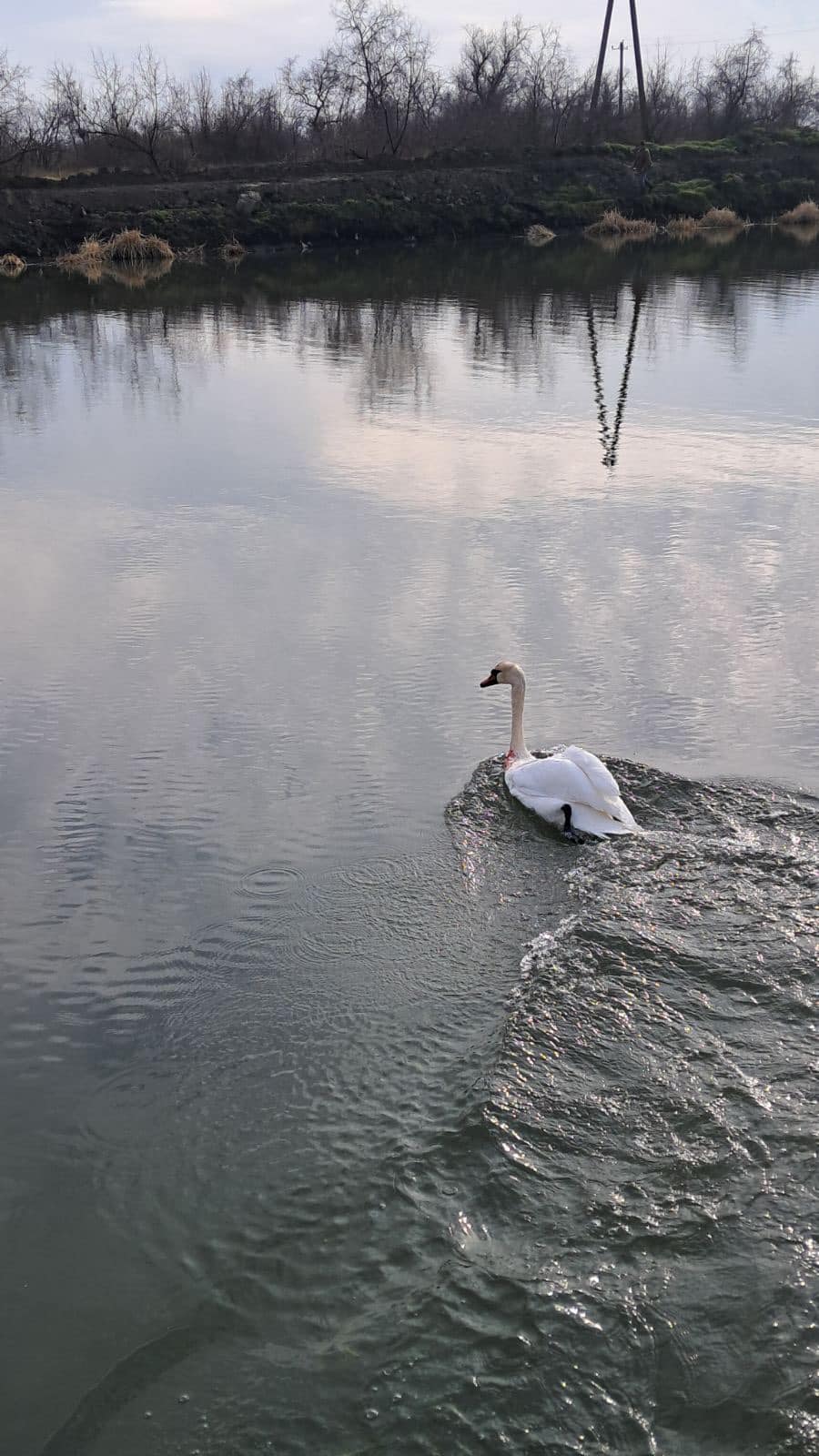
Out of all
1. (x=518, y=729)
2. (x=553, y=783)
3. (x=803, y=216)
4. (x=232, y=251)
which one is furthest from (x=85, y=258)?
(x=553, y=783)

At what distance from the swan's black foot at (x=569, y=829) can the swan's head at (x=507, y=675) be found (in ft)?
3.54

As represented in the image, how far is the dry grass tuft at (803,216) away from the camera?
48062 mm

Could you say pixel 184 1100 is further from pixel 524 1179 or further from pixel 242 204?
pixel 242 204

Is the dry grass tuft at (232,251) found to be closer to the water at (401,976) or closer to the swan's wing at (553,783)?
the water at (401,976)

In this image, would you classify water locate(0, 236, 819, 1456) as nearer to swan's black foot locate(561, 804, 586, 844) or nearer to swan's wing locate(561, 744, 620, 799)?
swan's black foot locate(561, 804, 586, 844)

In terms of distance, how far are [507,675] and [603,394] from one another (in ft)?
35.4

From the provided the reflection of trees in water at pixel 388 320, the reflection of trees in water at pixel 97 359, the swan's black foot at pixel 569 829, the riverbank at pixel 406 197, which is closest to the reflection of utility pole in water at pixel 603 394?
the reflection of trees in water at pixel 388 320

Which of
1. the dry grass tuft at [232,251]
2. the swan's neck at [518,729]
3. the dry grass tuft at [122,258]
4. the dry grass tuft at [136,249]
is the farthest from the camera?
the dry grass tuft at [232,251]

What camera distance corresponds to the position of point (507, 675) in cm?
724

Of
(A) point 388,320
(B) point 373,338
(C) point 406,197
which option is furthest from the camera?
(C) point 406,197

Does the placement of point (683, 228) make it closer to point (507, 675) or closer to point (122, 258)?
point (122, 258)

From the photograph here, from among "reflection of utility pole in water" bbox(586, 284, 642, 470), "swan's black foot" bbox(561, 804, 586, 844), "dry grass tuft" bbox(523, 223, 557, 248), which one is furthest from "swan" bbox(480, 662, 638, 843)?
"dry grass tuft" bbox(523, 223, 557, 248)

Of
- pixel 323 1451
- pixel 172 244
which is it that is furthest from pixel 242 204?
pixel 323 1451

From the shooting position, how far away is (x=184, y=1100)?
4516 mm
